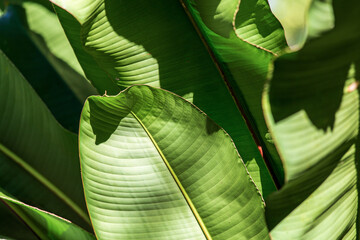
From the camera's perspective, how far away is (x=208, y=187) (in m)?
0.62

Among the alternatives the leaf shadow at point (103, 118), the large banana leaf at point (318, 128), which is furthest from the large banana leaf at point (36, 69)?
the large banana leaf at point (318, 128)

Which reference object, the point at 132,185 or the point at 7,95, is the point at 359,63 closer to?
the point at 132,185

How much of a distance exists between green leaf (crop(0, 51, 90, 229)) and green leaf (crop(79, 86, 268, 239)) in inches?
11.4

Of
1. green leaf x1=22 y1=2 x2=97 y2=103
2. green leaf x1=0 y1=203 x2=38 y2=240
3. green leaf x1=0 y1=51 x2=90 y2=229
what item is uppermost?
green leaf x1=22 y1=2 x2=97 y2=103

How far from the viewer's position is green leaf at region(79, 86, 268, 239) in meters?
0.60

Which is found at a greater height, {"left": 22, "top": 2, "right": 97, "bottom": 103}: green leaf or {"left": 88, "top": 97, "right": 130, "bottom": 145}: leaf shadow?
{"left": 22, "top": 2, "right": 97, "bottom": 103}: green leaf

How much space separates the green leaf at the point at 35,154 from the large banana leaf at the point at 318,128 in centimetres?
52

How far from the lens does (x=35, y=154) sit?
87cm

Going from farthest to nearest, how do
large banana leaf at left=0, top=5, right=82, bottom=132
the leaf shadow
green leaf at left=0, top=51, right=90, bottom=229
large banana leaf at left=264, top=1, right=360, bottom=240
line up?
large banana leaf at left=0, top=5, right=82, bottom=132
green leaf at left=0, top=51, right=90, bottom=229
the leaf shadow
large banana leaf at left=264, top=1, right=360, bottom=240

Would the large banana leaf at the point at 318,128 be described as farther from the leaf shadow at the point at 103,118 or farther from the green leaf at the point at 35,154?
the green leaf at the point at 35,154

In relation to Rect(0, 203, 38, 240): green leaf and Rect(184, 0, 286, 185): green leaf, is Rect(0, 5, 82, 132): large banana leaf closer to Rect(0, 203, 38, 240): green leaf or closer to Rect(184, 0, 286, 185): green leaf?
Rect(0, 203, 38, 240): green leaf

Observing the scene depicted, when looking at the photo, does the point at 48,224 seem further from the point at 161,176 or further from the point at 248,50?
the point at 248,50

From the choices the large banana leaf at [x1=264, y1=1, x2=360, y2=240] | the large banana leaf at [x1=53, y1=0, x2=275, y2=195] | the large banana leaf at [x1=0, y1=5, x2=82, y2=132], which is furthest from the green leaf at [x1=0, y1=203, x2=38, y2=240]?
the large banana leaf at [x1=264, y1=1, x2=360, y2=240]

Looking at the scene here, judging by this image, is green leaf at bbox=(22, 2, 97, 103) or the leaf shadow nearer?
the leaf shadow
